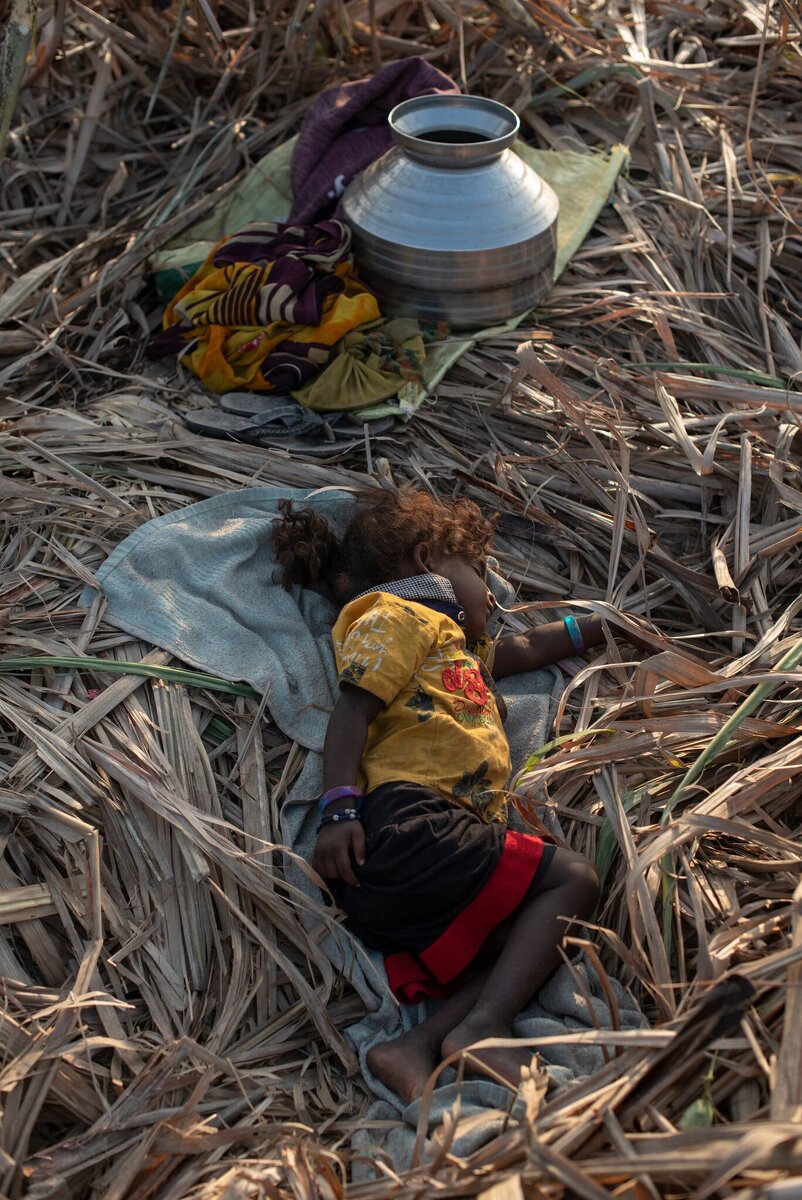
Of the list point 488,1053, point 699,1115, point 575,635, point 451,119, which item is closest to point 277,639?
point 575,635

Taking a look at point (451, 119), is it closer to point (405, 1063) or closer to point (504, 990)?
point (504, 990)

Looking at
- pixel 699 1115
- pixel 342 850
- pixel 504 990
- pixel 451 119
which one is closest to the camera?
pixel 699 1115

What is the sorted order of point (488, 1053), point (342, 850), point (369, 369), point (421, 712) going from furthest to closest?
point (369, 369), point (421, 712), point (342, 850), point (488, 1053)

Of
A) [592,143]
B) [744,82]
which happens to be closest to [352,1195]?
[592,143]

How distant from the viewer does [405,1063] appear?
2045 mm

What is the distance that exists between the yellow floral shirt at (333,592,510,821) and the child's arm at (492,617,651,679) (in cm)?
28

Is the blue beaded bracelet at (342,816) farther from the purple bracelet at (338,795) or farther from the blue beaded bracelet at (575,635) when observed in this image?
the blue beaded bracelet at (575,635)

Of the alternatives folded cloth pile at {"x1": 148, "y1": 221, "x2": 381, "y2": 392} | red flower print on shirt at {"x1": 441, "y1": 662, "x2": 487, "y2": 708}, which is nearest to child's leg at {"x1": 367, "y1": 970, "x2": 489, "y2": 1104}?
red flower print on shirt at {"x1": 441, "y1": 662, "x2": 487, "y2": 708}

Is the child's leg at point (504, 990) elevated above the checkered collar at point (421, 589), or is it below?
below

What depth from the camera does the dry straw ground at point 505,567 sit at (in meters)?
1.83

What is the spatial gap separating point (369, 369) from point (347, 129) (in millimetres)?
1171

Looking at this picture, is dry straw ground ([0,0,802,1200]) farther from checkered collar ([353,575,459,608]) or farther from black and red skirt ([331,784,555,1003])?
checkered collar ([353,575,459,608])

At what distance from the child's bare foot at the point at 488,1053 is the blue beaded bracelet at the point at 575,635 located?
950mm

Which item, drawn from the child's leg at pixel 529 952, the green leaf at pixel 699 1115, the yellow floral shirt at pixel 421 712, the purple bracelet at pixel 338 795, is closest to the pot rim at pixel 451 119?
the yellow floral shirt at pixel 421 712
